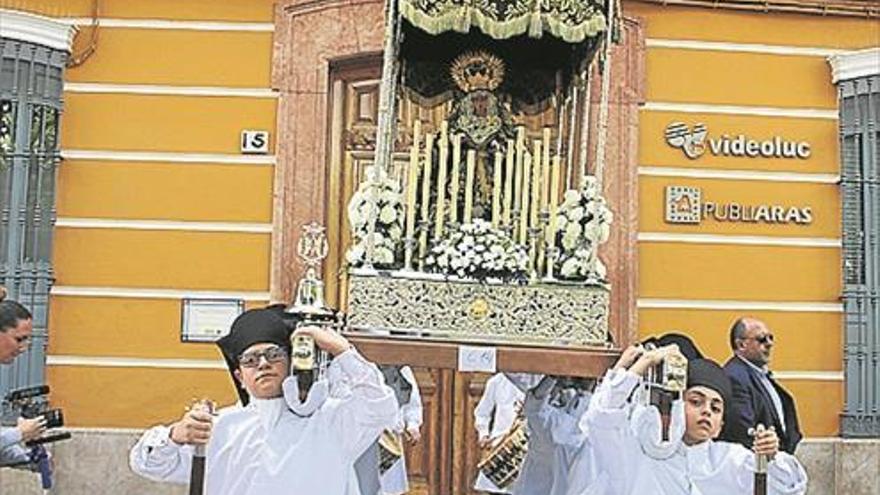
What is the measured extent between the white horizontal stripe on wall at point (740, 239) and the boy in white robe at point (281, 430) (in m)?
4.43

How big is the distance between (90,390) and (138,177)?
1.51 meters

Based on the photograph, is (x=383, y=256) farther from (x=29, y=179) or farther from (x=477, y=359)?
(x=29, y=179)

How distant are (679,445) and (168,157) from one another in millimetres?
4927

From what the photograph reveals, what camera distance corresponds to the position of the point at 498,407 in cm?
724

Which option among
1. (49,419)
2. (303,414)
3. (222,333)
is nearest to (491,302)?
(303,414)

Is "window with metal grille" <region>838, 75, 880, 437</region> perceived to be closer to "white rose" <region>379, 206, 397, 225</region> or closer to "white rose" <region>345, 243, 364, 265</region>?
"white rose" <region>379, 206, 397, 225</region>

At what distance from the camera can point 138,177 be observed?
27.9 feet

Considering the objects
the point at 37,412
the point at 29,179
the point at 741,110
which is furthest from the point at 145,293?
the point at 741,110

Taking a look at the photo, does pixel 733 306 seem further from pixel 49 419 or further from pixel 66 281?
pixel 49 419

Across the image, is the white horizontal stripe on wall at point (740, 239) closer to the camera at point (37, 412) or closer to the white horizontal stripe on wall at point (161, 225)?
the white horizontal stripe on wall at point (161, 225)

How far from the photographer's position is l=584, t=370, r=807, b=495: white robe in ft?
15.6

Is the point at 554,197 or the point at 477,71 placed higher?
the point at 477,71

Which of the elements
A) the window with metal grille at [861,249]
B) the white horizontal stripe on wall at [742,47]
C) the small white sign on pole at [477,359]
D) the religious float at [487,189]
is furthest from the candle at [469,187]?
the window with metal grille at [861,249]

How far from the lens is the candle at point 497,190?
616cm
